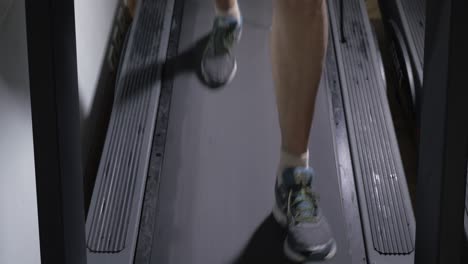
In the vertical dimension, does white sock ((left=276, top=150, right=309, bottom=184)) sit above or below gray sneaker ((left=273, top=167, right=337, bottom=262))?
above

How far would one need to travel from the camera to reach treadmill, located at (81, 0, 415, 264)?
1.88m

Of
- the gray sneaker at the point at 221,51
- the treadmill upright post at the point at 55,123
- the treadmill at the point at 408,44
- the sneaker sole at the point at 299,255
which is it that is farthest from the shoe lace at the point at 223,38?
the treadmill upright post at the point at 55,123

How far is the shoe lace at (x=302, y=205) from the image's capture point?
1.82 meters

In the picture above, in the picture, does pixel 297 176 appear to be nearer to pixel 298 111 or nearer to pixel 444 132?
pixel 298 111

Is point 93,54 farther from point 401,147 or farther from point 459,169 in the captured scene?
point 459,169

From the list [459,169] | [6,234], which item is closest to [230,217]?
[6,234]

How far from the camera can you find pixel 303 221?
1814 mm

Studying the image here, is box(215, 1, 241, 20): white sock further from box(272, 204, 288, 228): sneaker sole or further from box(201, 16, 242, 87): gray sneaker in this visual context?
box(272, 204, 288, 228): sneaker sole

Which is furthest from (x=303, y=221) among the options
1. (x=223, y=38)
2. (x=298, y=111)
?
(x=223, y=38)

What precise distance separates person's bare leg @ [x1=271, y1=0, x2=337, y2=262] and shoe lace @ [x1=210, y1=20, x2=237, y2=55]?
0.65 m

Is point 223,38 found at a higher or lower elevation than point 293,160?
higher

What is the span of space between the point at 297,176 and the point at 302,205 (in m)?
0.07

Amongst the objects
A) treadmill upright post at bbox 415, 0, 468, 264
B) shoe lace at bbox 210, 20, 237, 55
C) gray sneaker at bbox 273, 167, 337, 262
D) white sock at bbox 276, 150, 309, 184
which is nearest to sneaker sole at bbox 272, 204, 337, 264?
gray sneaker at bbox 273, 167, 337, 262

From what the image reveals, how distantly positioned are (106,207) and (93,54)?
1.72 feet
